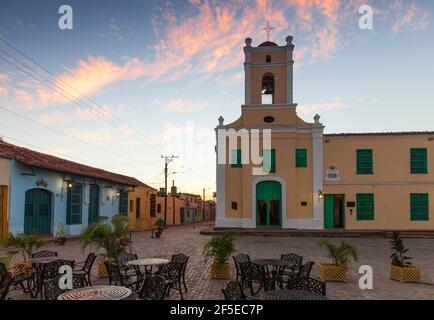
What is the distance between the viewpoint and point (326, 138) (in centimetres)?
2253

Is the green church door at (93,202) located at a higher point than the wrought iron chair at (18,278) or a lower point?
higher

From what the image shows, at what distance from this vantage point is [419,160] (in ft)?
72.2

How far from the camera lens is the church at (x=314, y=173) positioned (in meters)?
21.9

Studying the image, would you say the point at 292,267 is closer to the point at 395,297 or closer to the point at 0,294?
the point at 395,297

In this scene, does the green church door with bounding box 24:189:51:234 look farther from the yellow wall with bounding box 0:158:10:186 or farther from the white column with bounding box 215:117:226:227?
the white column with bounding box 215:117:226:227

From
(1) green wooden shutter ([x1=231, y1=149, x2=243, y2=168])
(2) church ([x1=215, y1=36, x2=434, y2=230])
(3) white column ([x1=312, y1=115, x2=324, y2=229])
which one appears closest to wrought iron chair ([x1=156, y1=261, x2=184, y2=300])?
(2) church ([x1=215, y1=36, x2=434, y2=230])

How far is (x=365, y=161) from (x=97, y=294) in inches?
809

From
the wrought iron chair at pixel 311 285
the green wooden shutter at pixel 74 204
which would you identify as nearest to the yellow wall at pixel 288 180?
the green wooden shutter at pixel 74 204

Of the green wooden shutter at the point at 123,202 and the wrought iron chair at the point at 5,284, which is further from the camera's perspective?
the green wooden shutter at the point at 123,202

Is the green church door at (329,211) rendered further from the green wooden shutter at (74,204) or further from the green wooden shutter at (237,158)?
the green wooden shutter at (74,204)

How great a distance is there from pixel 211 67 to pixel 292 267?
877 centimetres

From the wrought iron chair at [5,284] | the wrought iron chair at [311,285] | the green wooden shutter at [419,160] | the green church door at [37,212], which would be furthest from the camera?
the green wooden shutter at [419,160]
